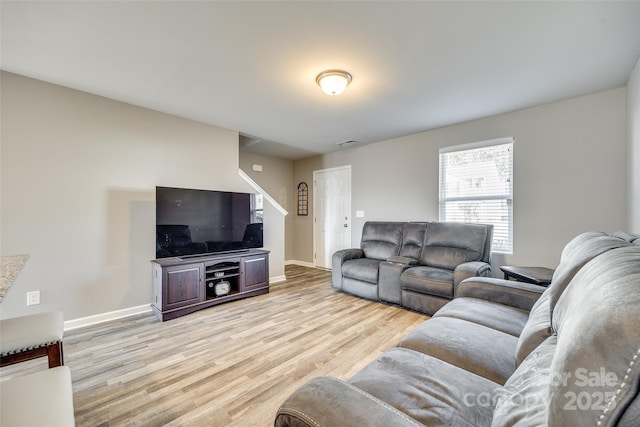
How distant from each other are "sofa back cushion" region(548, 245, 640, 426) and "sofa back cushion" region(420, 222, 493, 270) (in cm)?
277

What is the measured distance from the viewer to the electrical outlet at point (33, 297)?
2.49 m

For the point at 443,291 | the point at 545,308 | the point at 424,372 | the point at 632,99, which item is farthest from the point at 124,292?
the point at 632,99

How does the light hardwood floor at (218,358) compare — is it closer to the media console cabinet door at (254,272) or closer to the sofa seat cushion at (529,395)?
the media console cabinet door at (254,272)

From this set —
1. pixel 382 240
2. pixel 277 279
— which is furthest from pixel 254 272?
pixel 382 240

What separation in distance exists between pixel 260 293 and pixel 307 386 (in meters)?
3.05

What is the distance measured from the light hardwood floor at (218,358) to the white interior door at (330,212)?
6.80ft

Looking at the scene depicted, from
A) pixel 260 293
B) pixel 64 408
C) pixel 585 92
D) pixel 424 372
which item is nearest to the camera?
pixel 64 408

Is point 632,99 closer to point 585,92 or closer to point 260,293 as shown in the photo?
point 585,92

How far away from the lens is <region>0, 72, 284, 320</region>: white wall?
2447 millimetres

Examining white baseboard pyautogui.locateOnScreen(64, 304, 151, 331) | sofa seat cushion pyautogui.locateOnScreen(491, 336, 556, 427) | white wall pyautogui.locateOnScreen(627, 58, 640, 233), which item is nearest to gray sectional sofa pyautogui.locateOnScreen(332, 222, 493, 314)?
white wall pyautogui.locateOnScreen(627, 58, 640, 233)

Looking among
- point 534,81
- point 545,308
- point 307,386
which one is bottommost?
point 307,386

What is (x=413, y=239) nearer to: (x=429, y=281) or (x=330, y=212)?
(x=429, y=281)

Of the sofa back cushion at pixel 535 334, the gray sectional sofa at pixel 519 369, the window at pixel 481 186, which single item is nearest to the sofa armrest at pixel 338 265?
the window at pixel 481 186

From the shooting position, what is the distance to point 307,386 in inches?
34.7
